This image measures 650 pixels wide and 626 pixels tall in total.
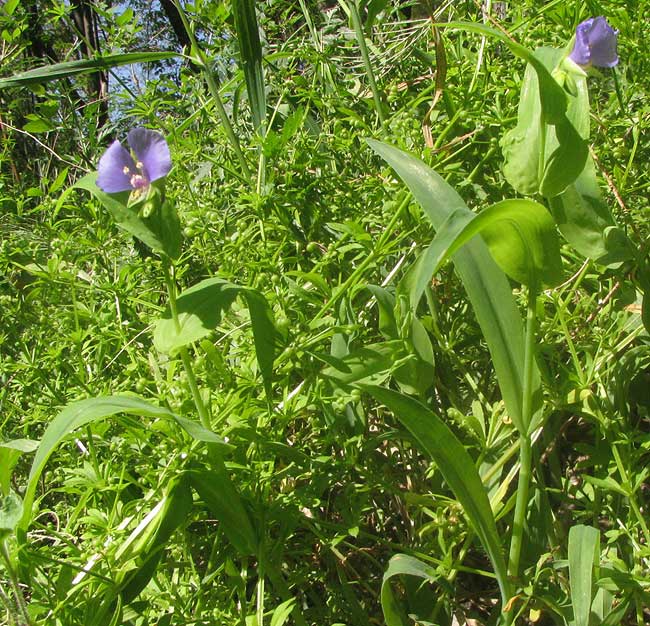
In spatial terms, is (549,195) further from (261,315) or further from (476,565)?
(476,565)

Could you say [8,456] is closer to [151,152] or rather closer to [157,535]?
[157,535]

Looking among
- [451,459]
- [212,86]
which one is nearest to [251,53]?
[212,86]

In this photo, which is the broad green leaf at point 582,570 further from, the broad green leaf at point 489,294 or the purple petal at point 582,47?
the purple petal at point 582,47

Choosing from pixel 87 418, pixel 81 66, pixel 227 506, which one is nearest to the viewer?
pixel 87 418

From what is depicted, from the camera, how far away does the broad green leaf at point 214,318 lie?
2.10 ft

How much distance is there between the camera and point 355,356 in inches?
26.5

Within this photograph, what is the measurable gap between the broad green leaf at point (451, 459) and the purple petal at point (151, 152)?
0.78 ft

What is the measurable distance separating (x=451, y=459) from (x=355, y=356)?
0.40 ft

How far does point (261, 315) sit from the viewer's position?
66cm

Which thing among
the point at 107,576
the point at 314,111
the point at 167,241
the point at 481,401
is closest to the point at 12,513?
the point at 107,576

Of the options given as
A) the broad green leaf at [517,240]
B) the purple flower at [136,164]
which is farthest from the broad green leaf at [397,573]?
the purple flower at [136,164]

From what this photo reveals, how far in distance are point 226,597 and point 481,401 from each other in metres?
0.35

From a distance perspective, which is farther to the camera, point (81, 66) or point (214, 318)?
point (81, 66)

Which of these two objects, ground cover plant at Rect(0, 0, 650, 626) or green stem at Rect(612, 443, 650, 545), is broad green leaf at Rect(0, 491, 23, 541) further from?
green stem at Rect(612, 443, 650, 545)
